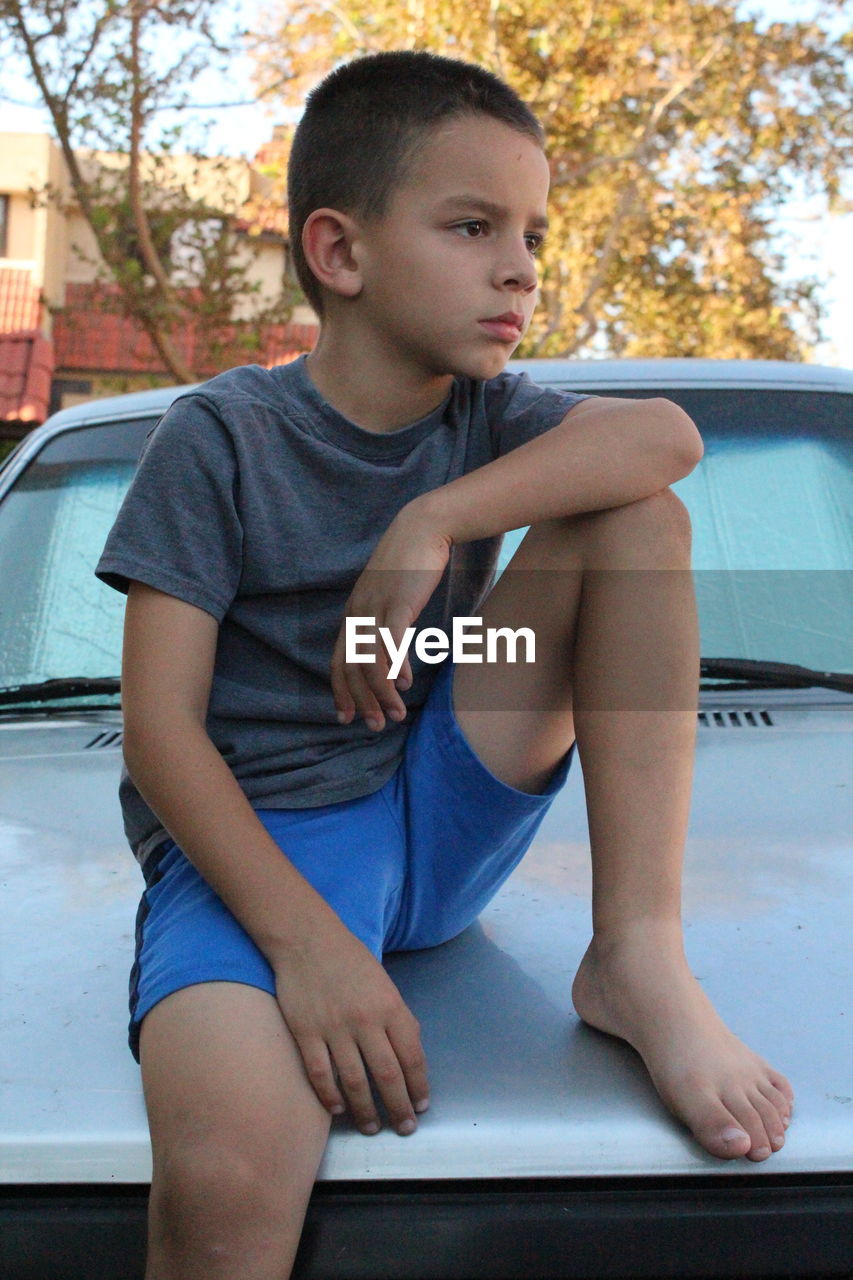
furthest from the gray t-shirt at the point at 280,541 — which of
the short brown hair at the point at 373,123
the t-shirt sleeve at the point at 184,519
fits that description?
the short brown hair at the point at 373,123

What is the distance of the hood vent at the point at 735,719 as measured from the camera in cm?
225

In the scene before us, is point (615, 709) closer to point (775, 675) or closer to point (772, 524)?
point (775, 675)

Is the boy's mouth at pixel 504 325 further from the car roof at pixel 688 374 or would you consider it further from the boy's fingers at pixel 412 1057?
the car roof at pixel 688 374

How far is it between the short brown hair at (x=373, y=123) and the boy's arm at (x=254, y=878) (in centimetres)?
52

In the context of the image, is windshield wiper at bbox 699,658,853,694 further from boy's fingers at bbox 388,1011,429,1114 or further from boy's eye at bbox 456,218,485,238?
boy's fingers at bbox 388,1011,429,1114

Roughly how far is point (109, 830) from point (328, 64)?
34.1ft

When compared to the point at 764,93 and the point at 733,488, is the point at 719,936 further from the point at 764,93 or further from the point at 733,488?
the point at 764,93

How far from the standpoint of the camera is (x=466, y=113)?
161cm

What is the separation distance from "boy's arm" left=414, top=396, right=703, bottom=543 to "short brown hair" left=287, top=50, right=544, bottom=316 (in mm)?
348

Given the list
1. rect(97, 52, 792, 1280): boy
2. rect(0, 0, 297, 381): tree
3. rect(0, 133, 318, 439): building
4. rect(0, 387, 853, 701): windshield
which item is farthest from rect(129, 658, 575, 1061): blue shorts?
rect(0, 133, 318, 439): building

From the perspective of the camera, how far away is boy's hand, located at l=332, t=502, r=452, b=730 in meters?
1.42

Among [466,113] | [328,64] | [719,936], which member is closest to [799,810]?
[719,936]

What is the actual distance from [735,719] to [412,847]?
87 centimetres

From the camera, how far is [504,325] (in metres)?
1.56
